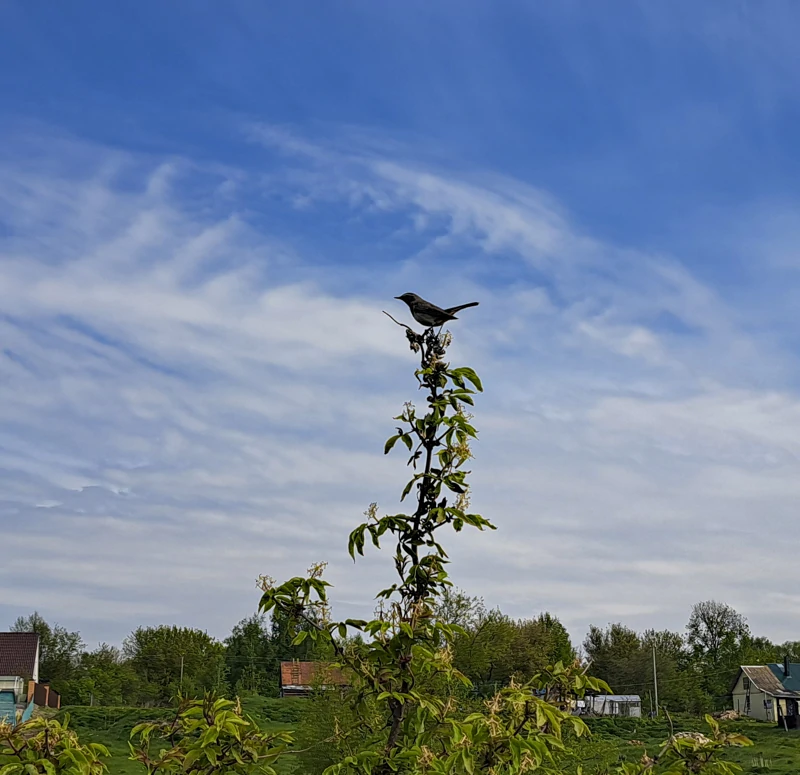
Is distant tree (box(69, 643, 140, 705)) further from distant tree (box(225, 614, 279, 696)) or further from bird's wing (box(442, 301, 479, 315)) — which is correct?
bird's wing (box(442, 301, 479, 315))

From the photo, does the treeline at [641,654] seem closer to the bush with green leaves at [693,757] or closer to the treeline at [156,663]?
the treeline at [156,663]

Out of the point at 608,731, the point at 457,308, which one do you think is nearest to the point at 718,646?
the point at 608,731

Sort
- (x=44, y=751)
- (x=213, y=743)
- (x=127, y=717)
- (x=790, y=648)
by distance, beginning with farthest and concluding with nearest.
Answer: (x=790, y=648), (x=127, y=717), (x=213, y=743), (x=44, y=751)

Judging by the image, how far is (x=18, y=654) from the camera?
49719 millimetres

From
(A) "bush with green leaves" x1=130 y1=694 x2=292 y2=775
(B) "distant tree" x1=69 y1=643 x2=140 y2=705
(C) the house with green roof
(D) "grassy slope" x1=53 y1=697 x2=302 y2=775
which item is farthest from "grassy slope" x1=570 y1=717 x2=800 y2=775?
(B) "distant tree" x1=69 y1=643 x2=140 y2=705

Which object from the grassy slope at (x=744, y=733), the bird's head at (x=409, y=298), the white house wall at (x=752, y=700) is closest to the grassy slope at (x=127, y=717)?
the grassy slope at (x=744, y=733)

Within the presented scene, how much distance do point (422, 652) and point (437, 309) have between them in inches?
56.3

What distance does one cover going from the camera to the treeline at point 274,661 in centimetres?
5203

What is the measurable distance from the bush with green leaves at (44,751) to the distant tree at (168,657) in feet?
178

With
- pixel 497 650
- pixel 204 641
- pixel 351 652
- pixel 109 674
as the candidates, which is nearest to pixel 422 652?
pixel 351 652

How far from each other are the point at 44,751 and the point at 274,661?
62.6 metres

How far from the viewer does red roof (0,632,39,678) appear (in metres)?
48.8

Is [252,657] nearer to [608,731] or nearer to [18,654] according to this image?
[18,654]

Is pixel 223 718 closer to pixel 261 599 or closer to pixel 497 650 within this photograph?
Result: pixel 261 599
